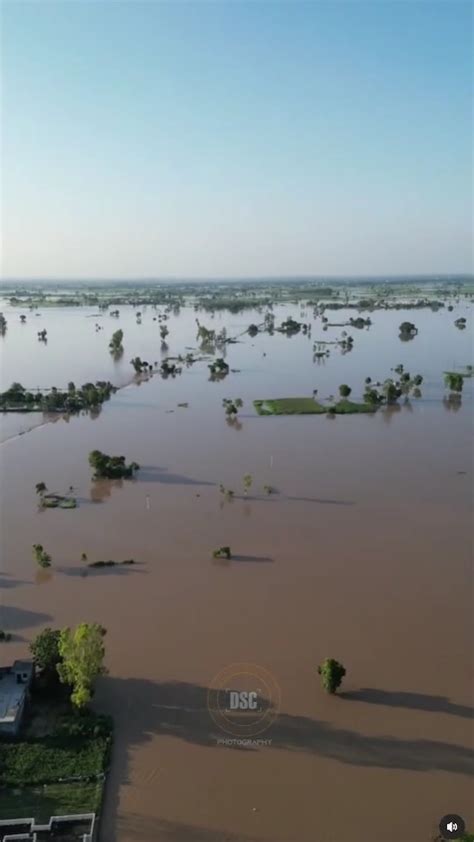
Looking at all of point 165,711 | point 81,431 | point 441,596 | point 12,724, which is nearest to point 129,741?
point 165,711

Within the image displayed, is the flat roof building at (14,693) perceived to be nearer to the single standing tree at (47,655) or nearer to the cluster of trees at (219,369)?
the single standing tree at (47,655)

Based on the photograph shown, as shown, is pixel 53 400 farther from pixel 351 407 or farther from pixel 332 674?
pixel 332 674

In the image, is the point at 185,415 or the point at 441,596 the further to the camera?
the point at 185,415

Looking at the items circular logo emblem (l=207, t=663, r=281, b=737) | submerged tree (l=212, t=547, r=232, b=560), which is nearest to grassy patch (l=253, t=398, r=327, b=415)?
submerged tree (l=212, t=547, r=232, b=560)

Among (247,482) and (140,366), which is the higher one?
(140,366)

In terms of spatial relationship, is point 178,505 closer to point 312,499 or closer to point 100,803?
point 312,499

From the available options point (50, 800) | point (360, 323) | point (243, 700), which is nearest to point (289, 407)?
point (243, 700)
